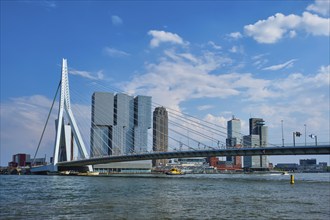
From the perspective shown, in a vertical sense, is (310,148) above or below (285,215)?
above

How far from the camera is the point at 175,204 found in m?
29.2

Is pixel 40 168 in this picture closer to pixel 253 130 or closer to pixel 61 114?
pixel 61 114

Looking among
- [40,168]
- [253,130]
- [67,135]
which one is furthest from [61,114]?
[253,130]

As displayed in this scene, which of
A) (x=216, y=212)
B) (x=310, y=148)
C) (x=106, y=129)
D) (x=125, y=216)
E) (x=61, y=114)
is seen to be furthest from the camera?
(x=106, y=129)

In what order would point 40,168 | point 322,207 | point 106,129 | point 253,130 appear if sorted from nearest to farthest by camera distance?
1. point 322,207
2. point 40,168
3. point 106,129
4. point 253,130

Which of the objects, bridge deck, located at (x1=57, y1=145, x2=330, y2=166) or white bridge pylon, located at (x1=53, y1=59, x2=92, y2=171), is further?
white bridge pylon, located at (x1=53, y1=59, x2=92, y2=171)

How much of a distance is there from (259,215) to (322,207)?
22.2 ft

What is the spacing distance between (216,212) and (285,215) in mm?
3961

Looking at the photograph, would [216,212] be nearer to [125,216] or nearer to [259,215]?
[259,215]

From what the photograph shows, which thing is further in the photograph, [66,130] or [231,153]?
[66,130]

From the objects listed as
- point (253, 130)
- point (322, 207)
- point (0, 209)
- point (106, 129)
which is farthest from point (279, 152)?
point (253, 130)

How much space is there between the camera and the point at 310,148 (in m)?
69.6

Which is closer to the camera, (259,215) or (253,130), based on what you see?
(259,215)

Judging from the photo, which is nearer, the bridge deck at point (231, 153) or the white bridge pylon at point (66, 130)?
the bridge deck at point (231, 153)
